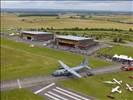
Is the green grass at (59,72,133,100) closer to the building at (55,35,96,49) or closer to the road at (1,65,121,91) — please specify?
the road at (1,65,121,91)

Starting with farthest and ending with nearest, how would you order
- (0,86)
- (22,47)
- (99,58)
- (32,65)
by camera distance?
(22,47) < (99,58) < (32,65) < (0,86)

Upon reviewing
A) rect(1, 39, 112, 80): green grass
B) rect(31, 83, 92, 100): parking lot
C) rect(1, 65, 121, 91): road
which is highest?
rect(1, 39, 112, 80): green grass

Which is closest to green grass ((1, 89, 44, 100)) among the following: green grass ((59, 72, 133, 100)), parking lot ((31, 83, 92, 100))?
parking lot ((31, 83, 92, 100))

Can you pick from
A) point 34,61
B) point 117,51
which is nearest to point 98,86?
point 34,61

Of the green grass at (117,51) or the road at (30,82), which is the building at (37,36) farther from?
the road at (30,82)

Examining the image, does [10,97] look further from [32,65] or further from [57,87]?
[32,65]

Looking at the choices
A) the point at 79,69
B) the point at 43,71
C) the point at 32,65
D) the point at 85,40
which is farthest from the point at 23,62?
the point at 85,40

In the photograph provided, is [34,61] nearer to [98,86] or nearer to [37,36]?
[98,86]
